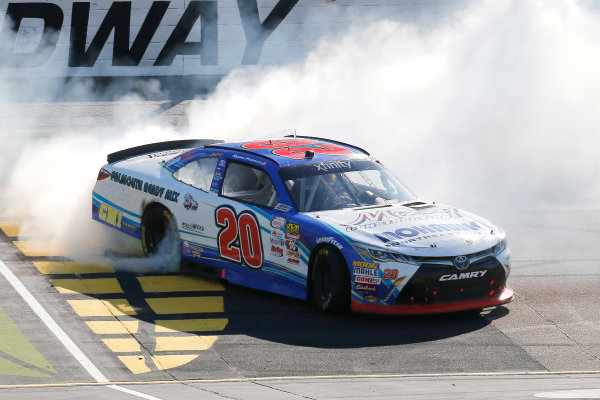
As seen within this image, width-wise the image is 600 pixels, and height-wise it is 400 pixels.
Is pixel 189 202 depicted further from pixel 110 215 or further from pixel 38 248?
pixel 38 248

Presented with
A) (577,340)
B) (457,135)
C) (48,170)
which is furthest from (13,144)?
(577,340)

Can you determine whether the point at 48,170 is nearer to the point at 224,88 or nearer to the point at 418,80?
the point at 418,80

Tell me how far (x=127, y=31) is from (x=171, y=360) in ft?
52.2

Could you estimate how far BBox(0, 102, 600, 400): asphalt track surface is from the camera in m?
7.50

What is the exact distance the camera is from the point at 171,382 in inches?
303

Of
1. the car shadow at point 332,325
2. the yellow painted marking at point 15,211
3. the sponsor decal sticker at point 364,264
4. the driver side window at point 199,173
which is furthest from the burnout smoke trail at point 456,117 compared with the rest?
the sponsor decal sticker at point 364,264

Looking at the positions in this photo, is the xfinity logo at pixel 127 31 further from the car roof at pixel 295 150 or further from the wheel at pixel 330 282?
the wheel at pixel 330 282

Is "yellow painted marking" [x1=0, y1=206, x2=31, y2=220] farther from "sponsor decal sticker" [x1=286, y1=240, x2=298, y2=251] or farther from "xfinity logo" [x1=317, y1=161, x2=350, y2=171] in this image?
"sponsor decal sticker" [x1=286, y1=240, x2=298, y2=251]

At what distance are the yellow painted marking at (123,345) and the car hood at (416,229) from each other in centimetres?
190

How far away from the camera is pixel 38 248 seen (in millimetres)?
11891

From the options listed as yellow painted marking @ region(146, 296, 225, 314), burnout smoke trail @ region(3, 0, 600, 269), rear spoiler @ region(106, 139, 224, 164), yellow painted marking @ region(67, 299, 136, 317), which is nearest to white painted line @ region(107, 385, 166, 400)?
yellow painted marking @ region(67, 299, 136, 317)

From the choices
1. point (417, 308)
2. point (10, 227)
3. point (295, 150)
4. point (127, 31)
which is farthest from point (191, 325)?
point (127, 31)

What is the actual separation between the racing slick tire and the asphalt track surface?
0.29m

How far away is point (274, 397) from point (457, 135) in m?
10.1
